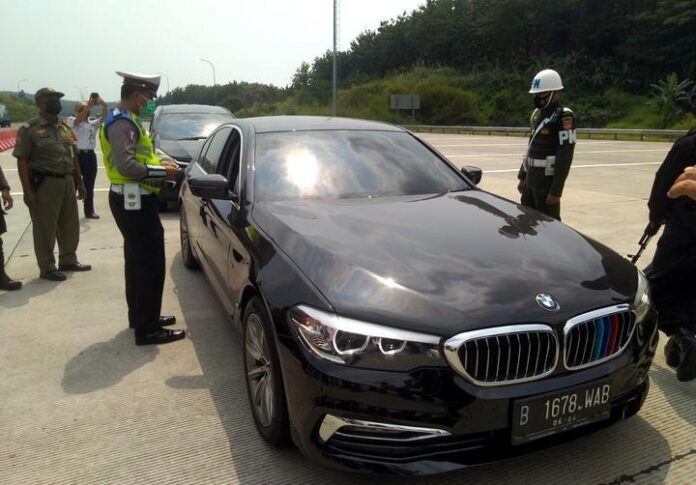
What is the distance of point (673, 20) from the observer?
4597 cm

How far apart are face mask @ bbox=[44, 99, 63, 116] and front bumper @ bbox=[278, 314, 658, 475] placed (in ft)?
13.9

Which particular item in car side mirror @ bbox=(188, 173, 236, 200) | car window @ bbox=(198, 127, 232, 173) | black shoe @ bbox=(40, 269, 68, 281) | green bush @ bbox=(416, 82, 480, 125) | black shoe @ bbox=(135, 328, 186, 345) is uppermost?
green bush @ bbox=(416, 82, 480, 125)

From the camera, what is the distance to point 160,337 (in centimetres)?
385

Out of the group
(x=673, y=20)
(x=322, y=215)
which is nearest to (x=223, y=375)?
(x=322, y=215)

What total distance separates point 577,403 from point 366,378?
2.76ft

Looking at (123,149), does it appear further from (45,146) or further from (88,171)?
(88,171)

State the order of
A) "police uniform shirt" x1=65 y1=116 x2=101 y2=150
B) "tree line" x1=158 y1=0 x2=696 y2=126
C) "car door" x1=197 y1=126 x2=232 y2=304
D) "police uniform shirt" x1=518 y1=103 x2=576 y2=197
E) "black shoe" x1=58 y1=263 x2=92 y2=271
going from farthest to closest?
"tree line" x1=158 y1=0 x2=696 y2=126 → "police uniform shirt" x1=65 y1=116 x2=101 y2=150 → "black shoe" x1=58 y1=263 x2=92 y2=271 → "police uniform shirt" x1=518 y1=103 x2=576 y2=197 → "car door" x1=197 y1=126 x2=232 y2=304

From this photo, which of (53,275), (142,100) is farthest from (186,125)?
(142,100)

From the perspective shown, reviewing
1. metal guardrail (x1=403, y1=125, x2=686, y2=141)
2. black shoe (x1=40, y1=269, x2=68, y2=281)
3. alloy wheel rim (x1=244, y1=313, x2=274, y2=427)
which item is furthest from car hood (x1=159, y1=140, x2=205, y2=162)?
metal guardrail (x1=403, y1=125, x2=686, y2=141)

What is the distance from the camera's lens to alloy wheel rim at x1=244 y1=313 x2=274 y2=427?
2.53 meters

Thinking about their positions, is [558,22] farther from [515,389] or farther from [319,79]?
[515,389]

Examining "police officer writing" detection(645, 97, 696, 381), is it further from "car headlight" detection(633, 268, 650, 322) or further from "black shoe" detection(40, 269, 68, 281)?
"black shoe" detection(40, 269, 68, 281)

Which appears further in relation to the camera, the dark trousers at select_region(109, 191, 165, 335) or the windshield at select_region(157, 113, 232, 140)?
the windshield at select_region(157, 113, 232, 140)

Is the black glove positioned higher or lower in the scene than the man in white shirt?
lower
